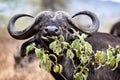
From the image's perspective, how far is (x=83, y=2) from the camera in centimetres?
3600

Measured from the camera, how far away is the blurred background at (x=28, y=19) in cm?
1272

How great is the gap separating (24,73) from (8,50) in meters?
4.09

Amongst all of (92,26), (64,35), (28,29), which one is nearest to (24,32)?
(28,29)

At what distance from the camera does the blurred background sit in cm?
1272

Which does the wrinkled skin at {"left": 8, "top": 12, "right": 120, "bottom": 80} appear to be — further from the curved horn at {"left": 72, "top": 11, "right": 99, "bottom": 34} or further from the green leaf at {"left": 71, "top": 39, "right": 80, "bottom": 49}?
the green leaf at {"left": 71, "top": 39, "right": 80, "bottom": 49}

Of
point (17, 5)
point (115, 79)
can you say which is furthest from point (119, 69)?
point (17, 5)

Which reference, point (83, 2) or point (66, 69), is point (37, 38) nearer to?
point (66, 69)

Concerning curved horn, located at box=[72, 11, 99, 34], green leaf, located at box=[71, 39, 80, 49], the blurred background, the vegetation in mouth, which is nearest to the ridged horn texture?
curved horn, located at box=[72, 11, 99, 34]

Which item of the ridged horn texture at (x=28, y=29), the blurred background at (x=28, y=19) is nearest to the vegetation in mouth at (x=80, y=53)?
the ridged horn texture at (x=28, y=29)

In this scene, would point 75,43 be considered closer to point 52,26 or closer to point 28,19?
point 52,26

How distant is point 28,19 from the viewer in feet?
84.2

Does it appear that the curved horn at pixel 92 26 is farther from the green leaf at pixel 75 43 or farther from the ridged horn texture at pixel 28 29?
the green leaf at pixel 75 43

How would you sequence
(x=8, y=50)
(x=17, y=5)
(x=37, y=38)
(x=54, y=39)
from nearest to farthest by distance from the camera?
(x=54, y=39) < (x=37, y=38) < (x=8, y=50) < (x=17, y=5)

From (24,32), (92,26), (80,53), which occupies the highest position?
(24,32)
